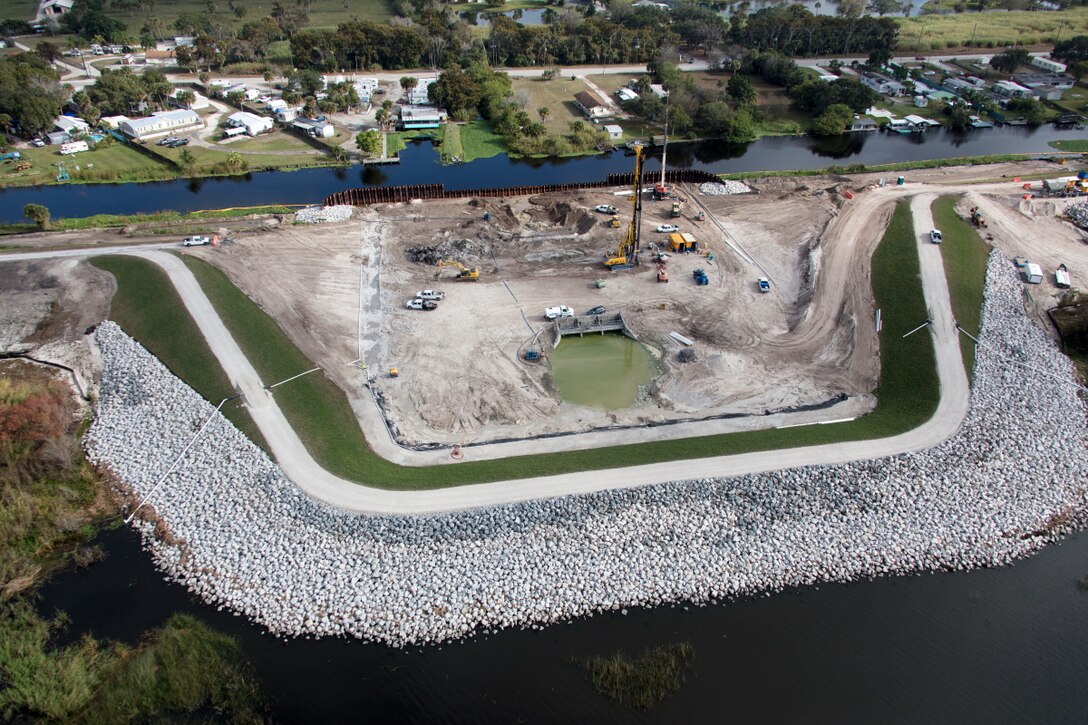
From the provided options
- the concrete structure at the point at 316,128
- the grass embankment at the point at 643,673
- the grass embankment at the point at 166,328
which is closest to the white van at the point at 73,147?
the concrete structure at the point at 316,128

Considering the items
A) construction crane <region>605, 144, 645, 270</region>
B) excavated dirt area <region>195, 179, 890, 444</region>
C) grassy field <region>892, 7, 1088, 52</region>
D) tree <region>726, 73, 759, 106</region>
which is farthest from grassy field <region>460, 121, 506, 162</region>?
grassy field <region>892, 7, 1088, 52</region>

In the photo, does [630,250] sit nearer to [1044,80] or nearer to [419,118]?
[419,118]

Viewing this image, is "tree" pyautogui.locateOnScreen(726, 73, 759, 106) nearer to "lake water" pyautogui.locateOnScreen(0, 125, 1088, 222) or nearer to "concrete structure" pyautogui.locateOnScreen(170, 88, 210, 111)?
"lake water" pyautogui.locateOnScreen(0, 125, 1088, 222)

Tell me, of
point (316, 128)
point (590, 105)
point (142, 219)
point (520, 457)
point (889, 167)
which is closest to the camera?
point (520, 457)

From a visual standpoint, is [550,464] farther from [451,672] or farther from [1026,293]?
[1026,293]

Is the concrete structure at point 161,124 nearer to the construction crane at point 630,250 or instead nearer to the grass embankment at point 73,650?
the grass embankment at point 73,650

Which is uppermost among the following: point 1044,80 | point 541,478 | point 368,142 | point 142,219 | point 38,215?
point 1044,80

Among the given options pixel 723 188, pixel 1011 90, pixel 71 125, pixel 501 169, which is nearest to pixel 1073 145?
pixel 1011 90
